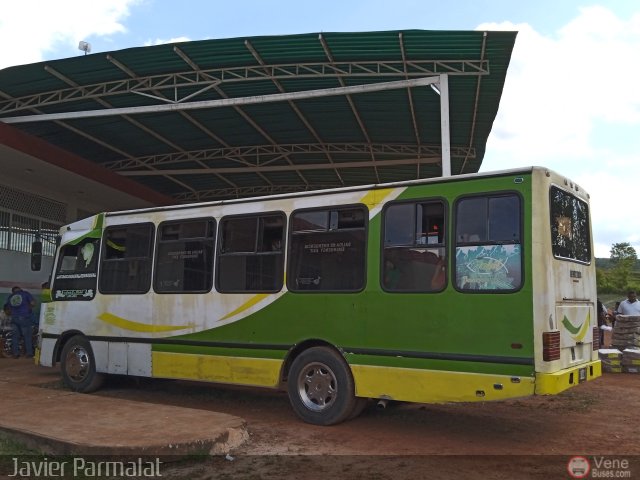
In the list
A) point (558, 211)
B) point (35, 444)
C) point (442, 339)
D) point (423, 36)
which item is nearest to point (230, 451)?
point (35, 444)

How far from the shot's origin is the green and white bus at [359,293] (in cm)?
585

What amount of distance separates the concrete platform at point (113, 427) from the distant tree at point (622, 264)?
47870 mm

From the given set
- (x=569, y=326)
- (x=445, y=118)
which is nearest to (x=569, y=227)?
(x=569, y=326)

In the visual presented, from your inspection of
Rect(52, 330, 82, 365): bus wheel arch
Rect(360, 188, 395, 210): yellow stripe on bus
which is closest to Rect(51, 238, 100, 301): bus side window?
Rect(52, 330, 82, 365): bus wheel arch

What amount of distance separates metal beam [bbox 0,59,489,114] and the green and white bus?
5017 millimetres

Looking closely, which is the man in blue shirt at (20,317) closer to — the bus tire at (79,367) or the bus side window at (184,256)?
the bus tire at (79,367)

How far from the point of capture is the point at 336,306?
22.7ft

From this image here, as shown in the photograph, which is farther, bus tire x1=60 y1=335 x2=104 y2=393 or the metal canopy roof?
the metal canopy roof

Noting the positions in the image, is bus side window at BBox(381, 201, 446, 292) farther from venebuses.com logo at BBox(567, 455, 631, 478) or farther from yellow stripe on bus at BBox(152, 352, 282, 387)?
venebuses.com logo at BBox(567, 455, 631, 478)

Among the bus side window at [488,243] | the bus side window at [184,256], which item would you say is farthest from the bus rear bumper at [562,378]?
the bus side window at [184,256]

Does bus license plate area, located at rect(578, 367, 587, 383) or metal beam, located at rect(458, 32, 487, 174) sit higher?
metal beam, located at rect(458, 32, 487, 174)

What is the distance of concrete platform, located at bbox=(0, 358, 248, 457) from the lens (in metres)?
5.36

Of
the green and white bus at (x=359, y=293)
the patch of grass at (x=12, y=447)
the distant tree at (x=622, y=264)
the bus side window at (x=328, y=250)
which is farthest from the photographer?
the distant tree at (x=622, y=264)

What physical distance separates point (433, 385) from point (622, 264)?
57.2m
